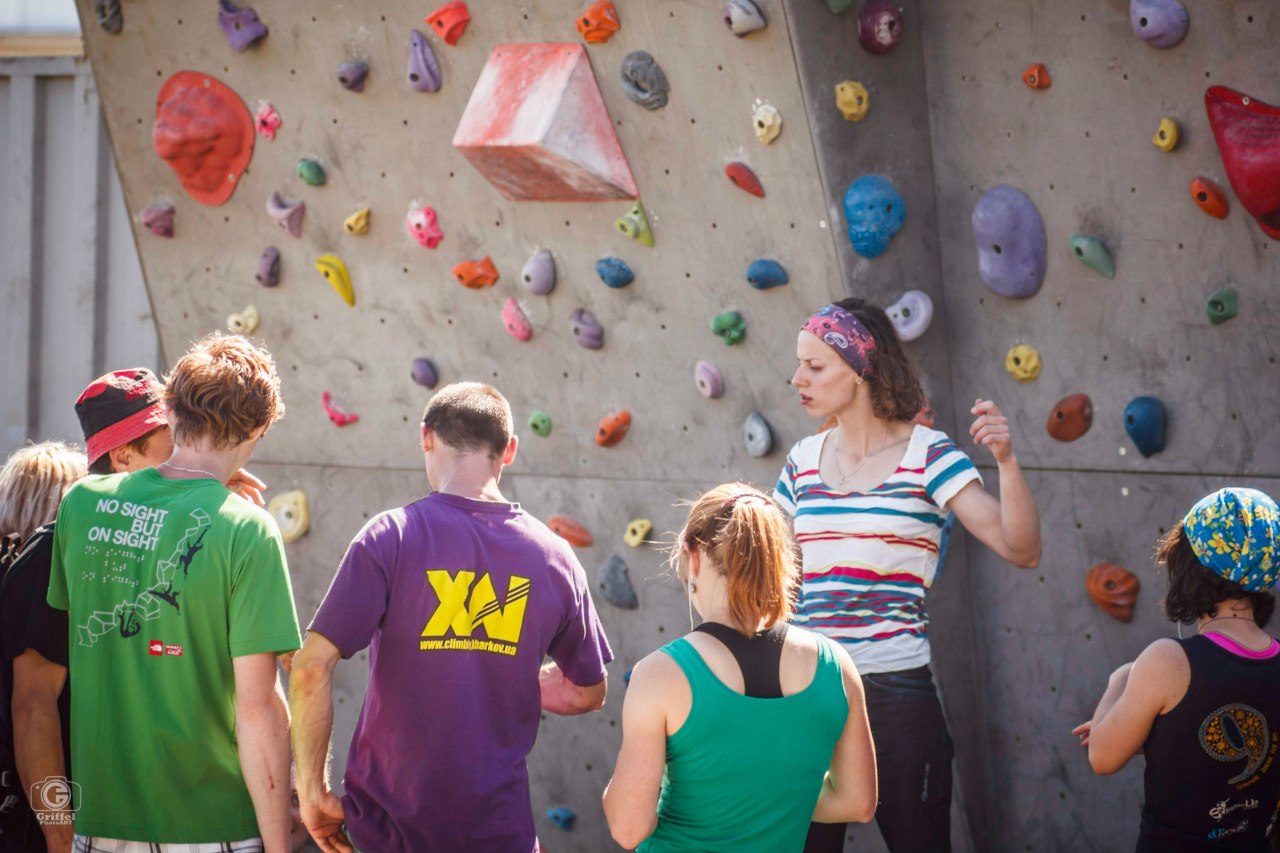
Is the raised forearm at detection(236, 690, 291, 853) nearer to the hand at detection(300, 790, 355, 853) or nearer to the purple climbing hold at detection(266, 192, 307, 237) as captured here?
the hand at detection(300, 790, 355, 853)

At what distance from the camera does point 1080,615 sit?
11.7ft

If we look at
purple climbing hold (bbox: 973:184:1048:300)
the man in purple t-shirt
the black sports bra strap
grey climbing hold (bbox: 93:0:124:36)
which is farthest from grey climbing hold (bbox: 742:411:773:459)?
grey climbing hold (bbox: 93:0:124:36)

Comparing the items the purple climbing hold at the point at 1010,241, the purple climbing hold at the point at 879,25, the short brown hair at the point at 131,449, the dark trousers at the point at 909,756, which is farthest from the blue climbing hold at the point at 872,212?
the short brown hair at the point at 131,449

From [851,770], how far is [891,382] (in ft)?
3.28

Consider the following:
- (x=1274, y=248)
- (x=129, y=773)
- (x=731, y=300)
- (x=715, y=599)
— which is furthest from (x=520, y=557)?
(x=1274, y=248)

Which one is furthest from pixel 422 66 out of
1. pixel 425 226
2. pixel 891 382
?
pixel 891 382

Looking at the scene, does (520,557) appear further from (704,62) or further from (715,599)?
(704,62)

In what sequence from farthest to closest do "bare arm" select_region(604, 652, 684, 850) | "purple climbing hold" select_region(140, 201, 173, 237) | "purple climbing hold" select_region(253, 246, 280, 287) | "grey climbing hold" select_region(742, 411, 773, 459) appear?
"purple climbing hold" select_region(140, 201, 173, 237) < "purple climbing hold" select_region(253, 246, 280, 287) < "grey climbing hold" select_region(742, 411, 773, 459) < "bare arm" select_region(604, 652, 684, 850)

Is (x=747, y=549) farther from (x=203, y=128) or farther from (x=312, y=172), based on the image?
(x=203, y=128)

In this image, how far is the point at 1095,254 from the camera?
10.8 ft

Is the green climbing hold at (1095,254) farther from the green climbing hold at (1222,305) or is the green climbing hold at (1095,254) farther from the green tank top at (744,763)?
the green tank top at (744,763)

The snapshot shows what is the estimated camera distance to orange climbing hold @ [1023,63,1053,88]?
130 inches

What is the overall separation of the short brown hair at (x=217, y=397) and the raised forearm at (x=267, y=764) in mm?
476

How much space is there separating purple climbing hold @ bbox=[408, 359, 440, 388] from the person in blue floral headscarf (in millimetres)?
2819
